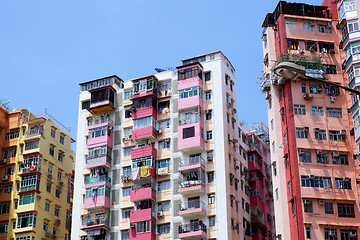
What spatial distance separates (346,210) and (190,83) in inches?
743

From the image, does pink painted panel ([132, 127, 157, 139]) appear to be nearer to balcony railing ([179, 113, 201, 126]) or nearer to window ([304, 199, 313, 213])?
balcony railing ([179, 113, 201, 126])

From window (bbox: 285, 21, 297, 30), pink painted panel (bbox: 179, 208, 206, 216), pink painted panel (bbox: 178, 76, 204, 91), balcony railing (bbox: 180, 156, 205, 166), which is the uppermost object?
window (bbox: 285, 21, 297, 30)

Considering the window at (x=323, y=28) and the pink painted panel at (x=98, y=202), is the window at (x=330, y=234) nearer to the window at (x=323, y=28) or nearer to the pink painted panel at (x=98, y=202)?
the window at (x=323, y=28)

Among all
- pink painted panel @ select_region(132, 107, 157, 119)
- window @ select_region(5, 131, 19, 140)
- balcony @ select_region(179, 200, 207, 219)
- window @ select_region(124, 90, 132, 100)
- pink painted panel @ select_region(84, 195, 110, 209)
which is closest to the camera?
balcony @ select_region(179, 200, 207, 219)

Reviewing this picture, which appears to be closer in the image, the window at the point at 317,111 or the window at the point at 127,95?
the window at the point at 317,111

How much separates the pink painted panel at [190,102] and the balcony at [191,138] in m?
2.02

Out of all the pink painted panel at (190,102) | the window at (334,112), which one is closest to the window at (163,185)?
the pink painted panel at (190,102)

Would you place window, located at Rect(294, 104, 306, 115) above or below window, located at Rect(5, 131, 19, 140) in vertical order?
below

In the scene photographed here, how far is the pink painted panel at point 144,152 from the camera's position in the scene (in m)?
54.6

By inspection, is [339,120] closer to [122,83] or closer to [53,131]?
[122,83]

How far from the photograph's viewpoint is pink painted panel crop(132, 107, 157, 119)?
5622 cm

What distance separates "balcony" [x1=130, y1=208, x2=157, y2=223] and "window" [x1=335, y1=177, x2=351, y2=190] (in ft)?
53.4

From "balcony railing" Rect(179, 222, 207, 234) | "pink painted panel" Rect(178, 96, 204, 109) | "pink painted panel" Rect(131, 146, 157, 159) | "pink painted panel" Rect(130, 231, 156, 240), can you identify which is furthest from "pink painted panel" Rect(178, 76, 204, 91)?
"pink painted panel" Rect(130, 231, 156, 240)

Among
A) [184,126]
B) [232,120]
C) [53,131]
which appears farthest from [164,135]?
[53,131]
